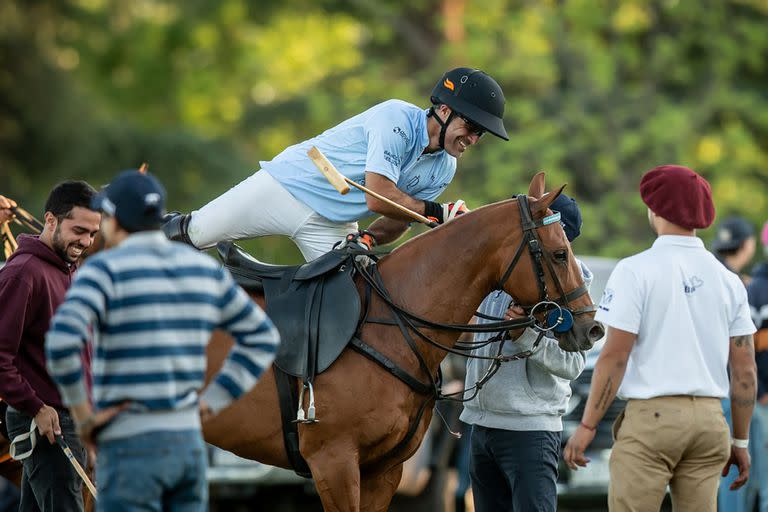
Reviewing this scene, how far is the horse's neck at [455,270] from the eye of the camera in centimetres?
607

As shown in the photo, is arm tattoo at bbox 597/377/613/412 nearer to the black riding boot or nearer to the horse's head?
the horse's head

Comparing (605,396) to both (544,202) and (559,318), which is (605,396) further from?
(544,202)

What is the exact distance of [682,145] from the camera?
62.6 feet

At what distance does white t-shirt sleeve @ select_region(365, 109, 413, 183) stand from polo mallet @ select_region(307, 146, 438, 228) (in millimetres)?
142

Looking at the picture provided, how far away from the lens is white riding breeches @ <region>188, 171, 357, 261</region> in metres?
6.52

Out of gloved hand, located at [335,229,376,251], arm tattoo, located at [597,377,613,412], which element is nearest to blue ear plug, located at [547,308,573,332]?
arm tattoo, located at [597,377,613,412]

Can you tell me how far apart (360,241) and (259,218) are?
0.64 m

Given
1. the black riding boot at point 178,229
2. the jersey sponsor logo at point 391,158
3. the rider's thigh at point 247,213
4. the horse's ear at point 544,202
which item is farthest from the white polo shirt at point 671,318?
the black riding boot at point 178,229

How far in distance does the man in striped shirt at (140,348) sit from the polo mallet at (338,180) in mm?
1796

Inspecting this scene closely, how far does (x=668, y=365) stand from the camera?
5410 millimetres

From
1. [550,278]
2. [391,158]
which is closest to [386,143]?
[391,158]

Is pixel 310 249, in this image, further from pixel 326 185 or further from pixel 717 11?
pixel 717 11

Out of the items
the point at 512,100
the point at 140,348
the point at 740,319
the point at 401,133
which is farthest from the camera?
the point at 512,100

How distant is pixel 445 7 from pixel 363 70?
181 cm
